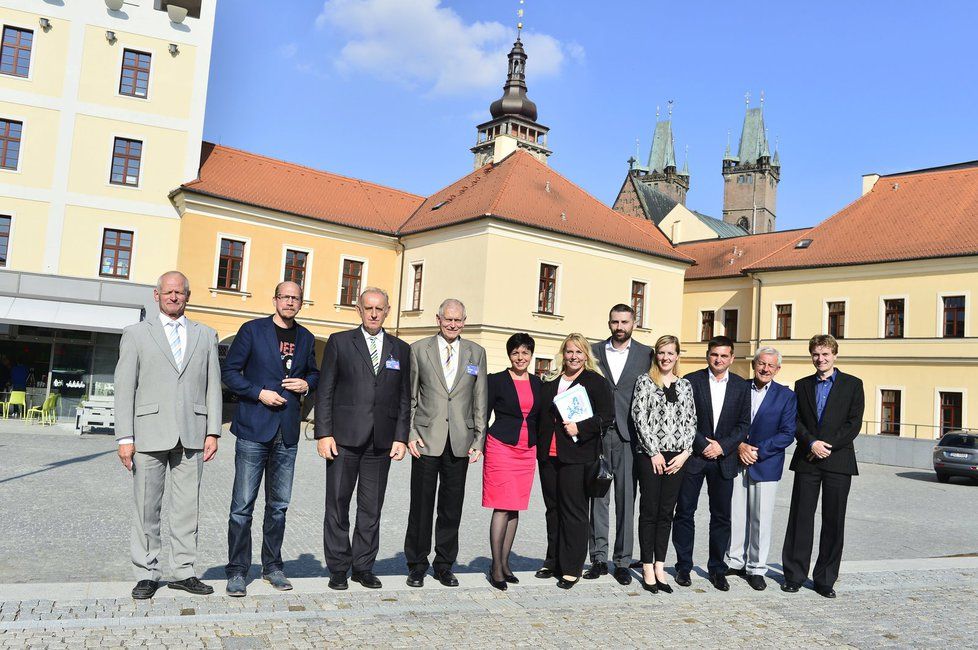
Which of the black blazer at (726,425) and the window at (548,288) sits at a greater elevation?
the window at (548,288)

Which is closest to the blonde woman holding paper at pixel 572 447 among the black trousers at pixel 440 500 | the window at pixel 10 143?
the black trousers at pixel 440 500

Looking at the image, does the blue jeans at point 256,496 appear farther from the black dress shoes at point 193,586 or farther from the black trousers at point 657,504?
the black trousers at point 657,504

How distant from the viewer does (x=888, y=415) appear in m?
32.8

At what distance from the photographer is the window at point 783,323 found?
1457 inches

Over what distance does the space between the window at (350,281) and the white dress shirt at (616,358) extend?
26833 mm

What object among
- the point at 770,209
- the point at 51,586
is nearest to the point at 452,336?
the point at 51,586

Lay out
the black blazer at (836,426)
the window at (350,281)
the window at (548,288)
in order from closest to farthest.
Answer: the black blazer at (836,426) < the window at (548,288) < the window at (350,281)

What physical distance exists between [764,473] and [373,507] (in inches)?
126

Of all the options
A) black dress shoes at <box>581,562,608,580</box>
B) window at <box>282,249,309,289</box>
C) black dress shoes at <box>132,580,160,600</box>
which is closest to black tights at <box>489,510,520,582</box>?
black dress shoes at <box>581,562,608,580</box>

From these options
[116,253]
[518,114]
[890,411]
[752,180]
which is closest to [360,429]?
[116,253]

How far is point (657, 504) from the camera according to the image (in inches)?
253

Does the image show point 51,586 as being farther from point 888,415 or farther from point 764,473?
point 888,415

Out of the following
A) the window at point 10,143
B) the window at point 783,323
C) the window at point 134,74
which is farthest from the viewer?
the window at point 783,323

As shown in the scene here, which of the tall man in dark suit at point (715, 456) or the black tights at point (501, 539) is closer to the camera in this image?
the black tights at point (501, 539)
